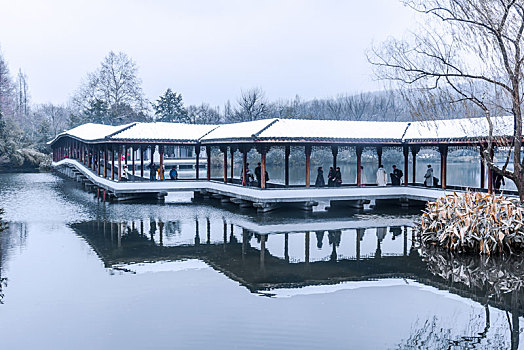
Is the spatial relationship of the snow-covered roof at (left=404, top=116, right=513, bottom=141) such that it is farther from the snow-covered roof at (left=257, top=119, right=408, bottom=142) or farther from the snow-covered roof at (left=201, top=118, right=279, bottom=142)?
the snow-covered roof at (left=201, top=118, right=279, bottom=142)

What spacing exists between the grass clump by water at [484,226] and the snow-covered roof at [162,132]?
15357mm

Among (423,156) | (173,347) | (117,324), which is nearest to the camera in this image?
(173,347)

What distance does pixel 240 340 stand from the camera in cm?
693

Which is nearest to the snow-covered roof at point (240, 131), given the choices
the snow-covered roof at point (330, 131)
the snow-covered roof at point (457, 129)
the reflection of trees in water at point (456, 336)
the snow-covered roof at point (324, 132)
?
the snow-covered roof at point (324, 132)

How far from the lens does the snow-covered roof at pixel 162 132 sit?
2447 cm

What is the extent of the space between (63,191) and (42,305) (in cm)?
2029

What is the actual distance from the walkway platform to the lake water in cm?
333

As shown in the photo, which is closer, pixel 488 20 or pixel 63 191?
pixel 488 20

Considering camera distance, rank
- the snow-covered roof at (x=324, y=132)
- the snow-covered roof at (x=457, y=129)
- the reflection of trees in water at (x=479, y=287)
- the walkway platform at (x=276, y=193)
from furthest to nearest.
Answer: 1. the walkway platform at (x=276, y=193)
2. the snow-covered roof at (x=324, y=132)
3. the snow-covered roof at (x=457, y=129)
4. the reflection of trees in water at (x=479, y=287)

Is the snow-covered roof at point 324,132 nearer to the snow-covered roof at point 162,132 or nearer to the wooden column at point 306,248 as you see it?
the snow-covered roof at point 162,132

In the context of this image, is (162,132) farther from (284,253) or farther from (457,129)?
(284,253)

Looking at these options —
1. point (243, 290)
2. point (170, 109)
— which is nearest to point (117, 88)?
point (170, 109)

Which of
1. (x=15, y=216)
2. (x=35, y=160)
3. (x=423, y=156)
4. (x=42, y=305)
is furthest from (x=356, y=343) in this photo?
(x=423, y=156)

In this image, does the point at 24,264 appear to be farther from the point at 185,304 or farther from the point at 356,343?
the point at 356,343
